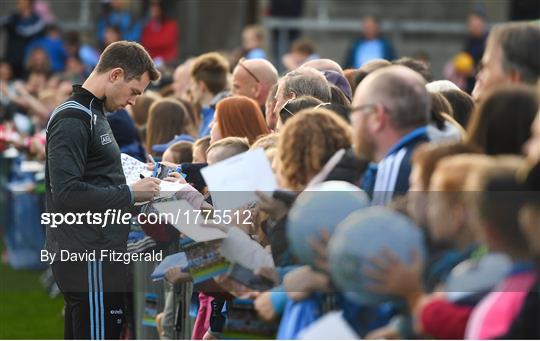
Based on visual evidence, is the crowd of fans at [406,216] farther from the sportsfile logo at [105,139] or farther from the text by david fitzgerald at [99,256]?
the sportsfile logo at [105,139]

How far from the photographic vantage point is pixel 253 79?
784cm

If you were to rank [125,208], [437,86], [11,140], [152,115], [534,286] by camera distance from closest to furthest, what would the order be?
[534,286] → [125,208] → [437,86] → [152,115] → [11,140]

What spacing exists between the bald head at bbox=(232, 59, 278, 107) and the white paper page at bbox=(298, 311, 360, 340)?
420 centimetres

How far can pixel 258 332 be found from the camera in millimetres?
4434

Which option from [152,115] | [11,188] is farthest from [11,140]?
[152,115]

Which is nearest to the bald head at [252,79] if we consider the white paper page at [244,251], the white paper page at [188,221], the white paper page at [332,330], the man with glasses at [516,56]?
the white paper page at [188,221]

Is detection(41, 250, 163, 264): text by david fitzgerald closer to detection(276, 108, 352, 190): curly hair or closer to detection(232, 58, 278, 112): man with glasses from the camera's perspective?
detection(276, 108, 352, 190): curly hair

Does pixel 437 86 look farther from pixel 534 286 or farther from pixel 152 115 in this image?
pixel 534 286

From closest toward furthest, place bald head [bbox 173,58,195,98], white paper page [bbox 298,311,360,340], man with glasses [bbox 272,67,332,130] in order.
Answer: white paper page [bbox 298,311,360,340]
man with glasses [bbox 272,67,332,130]
bald head [bbox 173,58,195,98]

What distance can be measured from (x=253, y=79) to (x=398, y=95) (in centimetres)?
383

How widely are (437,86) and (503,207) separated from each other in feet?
9.85

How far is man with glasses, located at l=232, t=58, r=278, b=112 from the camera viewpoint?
7.83 metres

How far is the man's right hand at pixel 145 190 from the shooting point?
558cm

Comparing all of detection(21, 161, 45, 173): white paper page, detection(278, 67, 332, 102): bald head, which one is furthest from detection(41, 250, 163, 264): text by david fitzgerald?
detection(21, 161, 45, 173): white paper page
